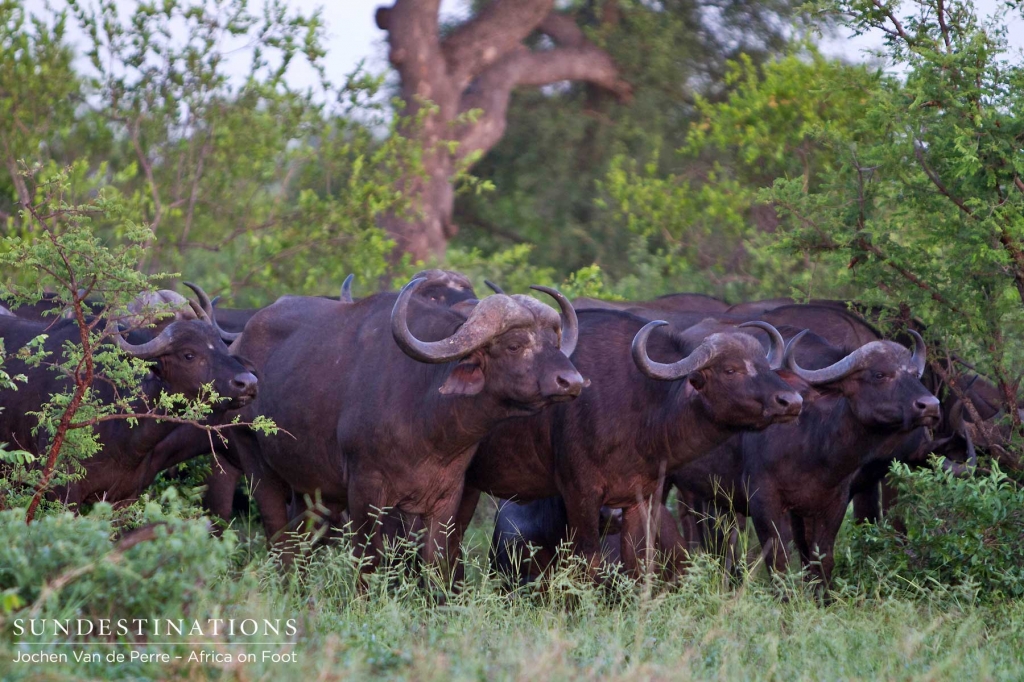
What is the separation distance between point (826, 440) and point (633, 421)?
1.39 meters

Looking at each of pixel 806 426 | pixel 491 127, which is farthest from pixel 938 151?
pixel 491 127

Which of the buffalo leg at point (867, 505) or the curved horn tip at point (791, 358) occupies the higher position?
the curved horn tip at point (791, 358)

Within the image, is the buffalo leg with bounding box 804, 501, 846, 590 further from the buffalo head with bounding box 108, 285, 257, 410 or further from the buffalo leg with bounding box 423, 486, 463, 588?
the buffalo head with bounding box 108, 285, 257, 410

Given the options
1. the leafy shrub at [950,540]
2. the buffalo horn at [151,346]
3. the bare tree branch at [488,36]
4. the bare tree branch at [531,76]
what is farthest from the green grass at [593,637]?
the bare tree branch at [488,36]

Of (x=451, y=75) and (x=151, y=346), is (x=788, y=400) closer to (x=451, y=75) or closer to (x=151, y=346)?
(x=151, y=346)

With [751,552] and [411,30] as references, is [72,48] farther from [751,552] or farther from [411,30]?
[751,552]

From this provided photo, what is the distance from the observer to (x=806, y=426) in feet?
27.2

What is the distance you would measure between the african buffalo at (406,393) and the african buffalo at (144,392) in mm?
544

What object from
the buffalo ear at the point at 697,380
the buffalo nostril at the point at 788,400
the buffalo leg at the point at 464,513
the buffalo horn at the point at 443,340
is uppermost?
the buffalo horn at the point at 443,340

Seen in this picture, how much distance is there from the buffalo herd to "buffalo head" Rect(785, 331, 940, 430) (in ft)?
0.05

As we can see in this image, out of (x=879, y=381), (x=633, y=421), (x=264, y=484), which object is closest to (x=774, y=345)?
(x=879, y=381)

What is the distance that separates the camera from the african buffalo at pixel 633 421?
7.44 meters

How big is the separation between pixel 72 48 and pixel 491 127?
663cm

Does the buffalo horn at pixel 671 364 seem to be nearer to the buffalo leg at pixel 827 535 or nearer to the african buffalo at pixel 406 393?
the african buffalo at pixel 406 393
